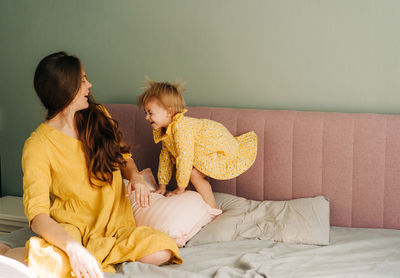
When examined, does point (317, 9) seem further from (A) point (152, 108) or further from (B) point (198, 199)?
(B) point (198, 199)

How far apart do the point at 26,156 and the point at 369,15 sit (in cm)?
171

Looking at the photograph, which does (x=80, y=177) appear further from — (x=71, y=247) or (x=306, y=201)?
(x=306, y=201)

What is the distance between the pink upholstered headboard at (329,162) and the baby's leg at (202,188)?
16cm

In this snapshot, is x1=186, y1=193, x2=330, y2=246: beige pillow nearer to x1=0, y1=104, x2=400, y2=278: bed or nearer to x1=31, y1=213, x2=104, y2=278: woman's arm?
x1=0, y1=104, x2=400, y2=278: bed

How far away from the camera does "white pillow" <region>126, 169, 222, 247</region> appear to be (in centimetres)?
183

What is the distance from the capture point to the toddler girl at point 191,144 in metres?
1.99

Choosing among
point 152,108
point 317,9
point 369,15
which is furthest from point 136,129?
point 369,15

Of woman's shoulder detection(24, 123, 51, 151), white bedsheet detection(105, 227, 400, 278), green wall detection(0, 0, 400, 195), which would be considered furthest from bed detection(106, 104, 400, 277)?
woman's shoulder detection(24, 123, 51, 151)

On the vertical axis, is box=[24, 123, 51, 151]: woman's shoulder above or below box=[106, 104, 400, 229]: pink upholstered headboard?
above

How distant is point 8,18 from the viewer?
2.83 metres

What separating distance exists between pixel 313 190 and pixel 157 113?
0.86 meters

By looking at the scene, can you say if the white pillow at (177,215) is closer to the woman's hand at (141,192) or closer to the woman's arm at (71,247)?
the woman's hand at (141,192)

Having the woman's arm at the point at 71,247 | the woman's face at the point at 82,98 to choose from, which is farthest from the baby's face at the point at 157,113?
the woman's arm at the point at 71,247

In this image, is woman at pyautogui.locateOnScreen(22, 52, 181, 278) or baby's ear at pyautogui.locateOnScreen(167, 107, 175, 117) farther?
baby's ear at pyautogui.locateOnScreen(167, 107, 175, 117)
